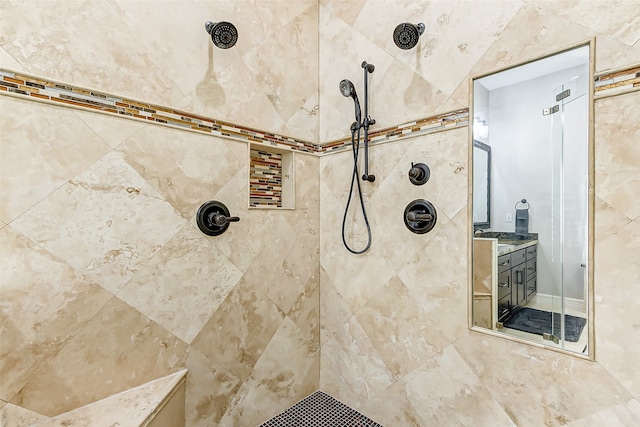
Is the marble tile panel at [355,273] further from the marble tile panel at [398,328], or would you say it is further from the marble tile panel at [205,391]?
the marble tile panel at [205,391]

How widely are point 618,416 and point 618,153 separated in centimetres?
96

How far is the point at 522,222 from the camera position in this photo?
1335 mm

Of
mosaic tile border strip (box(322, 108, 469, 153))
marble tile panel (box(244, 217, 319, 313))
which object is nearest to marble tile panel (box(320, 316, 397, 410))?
marble tile panel (box(244, 217, 319, 313))

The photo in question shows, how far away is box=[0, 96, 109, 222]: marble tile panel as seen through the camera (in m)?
1.05

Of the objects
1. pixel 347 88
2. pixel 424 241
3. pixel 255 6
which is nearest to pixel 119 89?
pixel 255 6

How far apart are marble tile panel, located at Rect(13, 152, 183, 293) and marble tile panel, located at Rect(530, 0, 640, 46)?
1.89 metres

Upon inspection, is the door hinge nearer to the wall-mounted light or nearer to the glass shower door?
the glass shower door

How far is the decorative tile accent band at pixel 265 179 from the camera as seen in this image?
1876 millimetres

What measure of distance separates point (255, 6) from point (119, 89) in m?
0.95

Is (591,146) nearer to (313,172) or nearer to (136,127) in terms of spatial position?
(313,172)

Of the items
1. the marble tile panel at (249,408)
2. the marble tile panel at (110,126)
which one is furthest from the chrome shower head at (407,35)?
the marble tile panel at (249,408)

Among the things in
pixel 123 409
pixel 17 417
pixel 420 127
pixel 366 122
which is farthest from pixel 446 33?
pixel 17 417

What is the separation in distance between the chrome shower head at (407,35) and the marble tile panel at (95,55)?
1150 millimetres

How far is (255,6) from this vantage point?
1.74 m
